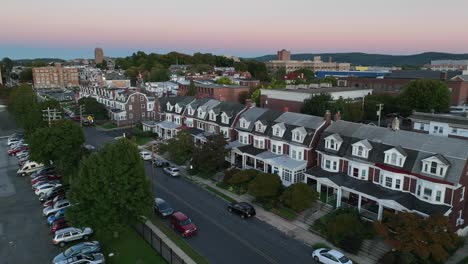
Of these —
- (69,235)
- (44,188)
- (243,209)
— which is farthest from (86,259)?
(44,188)

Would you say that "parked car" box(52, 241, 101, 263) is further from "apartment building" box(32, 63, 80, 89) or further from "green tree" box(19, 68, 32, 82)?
"green tree" box(19, 68, 32, 82)

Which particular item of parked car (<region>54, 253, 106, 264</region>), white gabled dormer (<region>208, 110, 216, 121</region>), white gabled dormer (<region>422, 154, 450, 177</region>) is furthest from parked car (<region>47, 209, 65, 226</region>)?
white gabled dormer (<region>422, 154, 450, 177</region>)

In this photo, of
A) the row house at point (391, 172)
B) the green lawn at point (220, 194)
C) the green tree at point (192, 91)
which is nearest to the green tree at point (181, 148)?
the green lawn at point (220, 194)

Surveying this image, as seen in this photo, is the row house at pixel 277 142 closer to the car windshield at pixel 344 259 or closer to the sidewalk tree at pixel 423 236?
the car windshield at pixel 344 259

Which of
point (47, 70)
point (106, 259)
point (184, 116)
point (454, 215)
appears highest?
point (47, 70)

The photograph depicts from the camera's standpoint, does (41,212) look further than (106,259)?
Yes

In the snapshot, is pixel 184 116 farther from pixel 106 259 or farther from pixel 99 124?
pixel 106 259

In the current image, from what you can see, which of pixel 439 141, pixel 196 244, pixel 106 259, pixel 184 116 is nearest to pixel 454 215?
pixel 439 141
